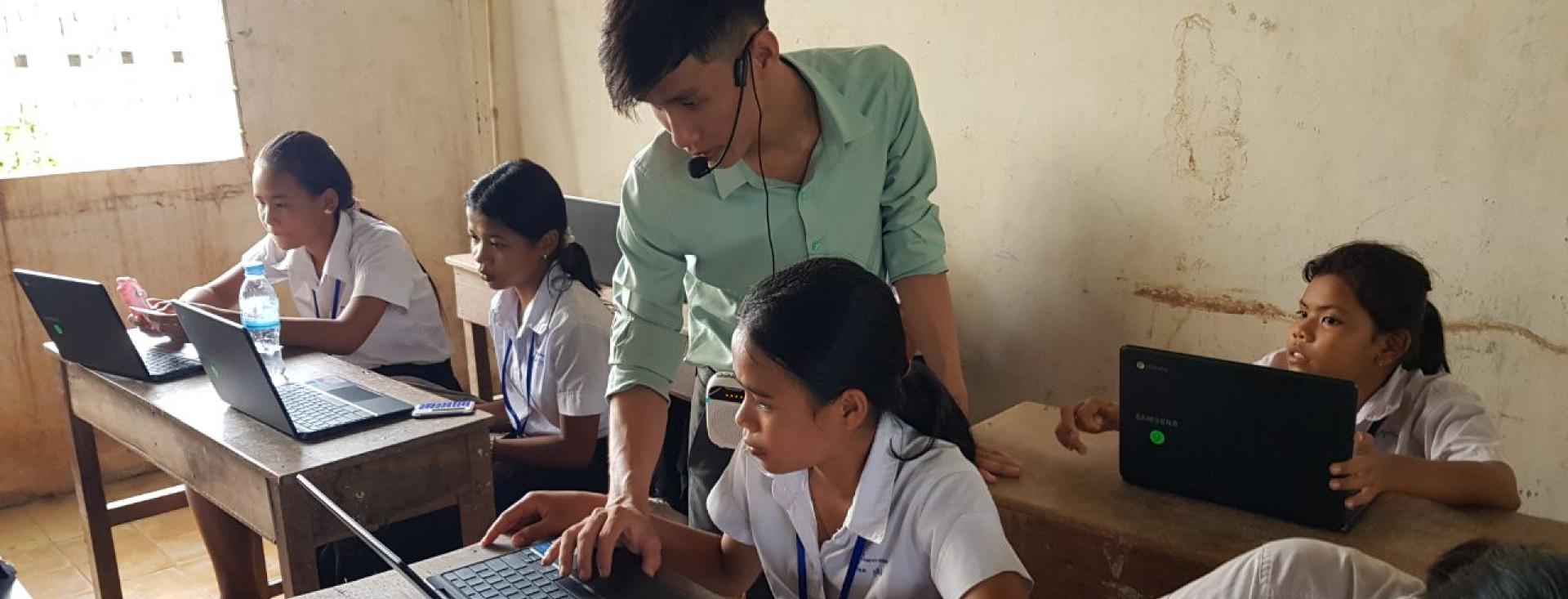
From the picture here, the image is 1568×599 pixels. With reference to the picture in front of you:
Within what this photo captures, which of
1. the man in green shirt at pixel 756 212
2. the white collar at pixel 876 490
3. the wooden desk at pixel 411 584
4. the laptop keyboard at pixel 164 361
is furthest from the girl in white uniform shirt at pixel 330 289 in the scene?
the white collar at pixel 876 490

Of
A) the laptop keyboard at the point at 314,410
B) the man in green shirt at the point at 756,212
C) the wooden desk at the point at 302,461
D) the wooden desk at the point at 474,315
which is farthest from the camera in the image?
the wooden desk at the point at 474,315

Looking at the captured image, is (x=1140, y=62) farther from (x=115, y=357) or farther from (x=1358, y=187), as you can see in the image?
(x=115, y=357)

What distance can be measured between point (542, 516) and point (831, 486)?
0.35 meters

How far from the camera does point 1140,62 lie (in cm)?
228

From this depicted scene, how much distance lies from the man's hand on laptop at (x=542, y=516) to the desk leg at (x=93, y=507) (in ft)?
5.79

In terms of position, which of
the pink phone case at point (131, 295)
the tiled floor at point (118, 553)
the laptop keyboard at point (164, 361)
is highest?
the pink phone case at point (131, 295)

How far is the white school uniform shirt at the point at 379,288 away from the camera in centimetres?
267

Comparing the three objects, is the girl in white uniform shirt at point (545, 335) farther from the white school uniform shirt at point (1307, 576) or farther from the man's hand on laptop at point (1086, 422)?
the white school uniform shirt at point (1307, 576)

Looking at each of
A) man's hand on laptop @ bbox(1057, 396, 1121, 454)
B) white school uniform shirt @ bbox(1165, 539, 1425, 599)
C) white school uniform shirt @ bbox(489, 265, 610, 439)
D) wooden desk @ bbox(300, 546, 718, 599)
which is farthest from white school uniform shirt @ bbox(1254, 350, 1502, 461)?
white school uniform shirt @ bbox(489, 265, 610, 439)

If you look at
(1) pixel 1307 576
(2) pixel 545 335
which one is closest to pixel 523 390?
(2) pixel 545 335

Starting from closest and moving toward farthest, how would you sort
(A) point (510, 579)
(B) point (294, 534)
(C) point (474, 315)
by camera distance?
(A) point (510, 579) < (B) point (294, 534) < (C) point (474, 315)

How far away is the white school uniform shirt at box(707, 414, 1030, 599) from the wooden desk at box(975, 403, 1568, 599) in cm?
41

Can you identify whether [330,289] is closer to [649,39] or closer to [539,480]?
[539,480]

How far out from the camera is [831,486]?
1.34 meters
